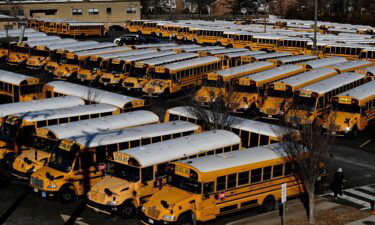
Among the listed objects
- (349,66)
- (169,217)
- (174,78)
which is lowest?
(169,217)

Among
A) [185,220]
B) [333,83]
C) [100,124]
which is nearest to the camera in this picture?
[185,220]

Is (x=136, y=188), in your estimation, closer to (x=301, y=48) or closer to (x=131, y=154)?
(x=131, y=154)

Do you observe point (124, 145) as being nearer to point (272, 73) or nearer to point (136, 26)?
point (272, 73)

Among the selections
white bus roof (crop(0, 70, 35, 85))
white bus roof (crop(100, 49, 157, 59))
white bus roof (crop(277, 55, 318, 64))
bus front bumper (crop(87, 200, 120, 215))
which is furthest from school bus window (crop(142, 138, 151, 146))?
white bus roof (crop(277, 55, 318, 64))

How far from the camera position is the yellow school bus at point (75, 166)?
2169cm

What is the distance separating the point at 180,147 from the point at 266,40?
43410 mm

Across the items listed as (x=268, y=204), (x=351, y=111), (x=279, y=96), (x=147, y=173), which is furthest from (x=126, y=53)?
(x=268, y=204)

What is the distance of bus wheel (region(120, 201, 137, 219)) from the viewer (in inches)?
801

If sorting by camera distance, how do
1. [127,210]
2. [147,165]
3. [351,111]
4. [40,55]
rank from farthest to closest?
[40,55], [351,111], [147,165], [127,210]

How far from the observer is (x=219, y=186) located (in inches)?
774

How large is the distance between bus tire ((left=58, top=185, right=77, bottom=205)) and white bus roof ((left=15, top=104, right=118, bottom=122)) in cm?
626

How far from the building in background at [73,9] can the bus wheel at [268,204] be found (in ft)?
244

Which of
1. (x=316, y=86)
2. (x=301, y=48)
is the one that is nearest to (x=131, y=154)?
(x=316, y=86)

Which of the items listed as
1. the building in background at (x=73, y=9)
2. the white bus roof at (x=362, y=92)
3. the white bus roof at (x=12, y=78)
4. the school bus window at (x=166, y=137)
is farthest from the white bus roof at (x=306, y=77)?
the building in background at (x=73, y=9)
